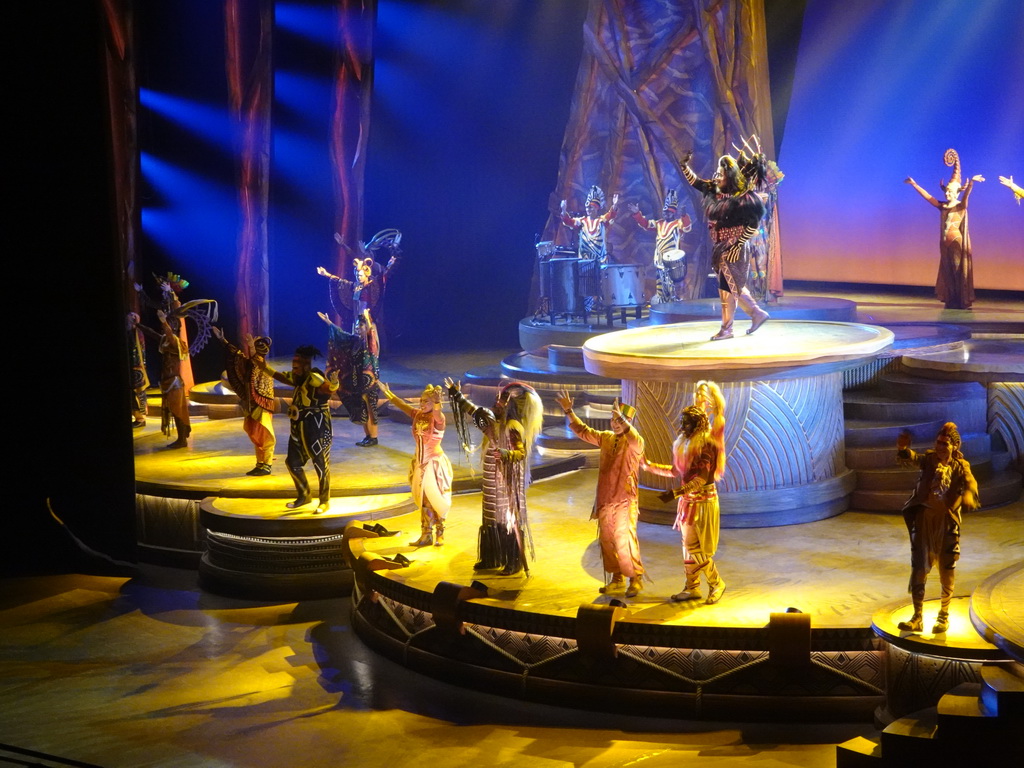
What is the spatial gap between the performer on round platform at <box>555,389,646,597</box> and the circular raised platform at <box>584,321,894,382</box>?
1264 mm

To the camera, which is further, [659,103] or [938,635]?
[659,103]

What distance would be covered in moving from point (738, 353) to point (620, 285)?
17.2 ft

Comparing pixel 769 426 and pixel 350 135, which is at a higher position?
pixel 350 135

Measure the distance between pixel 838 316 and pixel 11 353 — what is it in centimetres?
707

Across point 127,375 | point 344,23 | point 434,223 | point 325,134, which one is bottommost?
point 127,375

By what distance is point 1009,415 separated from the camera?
891 cm

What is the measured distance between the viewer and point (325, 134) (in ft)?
47.5

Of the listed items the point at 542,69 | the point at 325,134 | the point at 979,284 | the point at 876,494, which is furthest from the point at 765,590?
the point at 542,69

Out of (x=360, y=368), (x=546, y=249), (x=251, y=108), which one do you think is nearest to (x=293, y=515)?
(x=360, y=368)

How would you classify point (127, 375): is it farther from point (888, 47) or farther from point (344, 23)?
point (888, 47)

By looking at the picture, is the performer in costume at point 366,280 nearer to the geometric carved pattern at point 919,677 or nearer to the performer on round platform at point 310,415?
the performer on round platform at point 310,415

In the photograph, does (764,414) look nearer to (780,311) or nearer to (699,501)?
(699,501)

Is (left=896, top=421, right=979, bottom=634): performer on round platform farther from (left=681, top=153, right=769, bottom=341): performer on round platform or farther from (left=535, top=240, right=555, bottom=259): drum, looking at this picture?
(left=535, top=240, right=555, bottom=259): drum

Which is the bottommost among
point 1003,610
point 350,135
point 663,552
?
point 663,552
